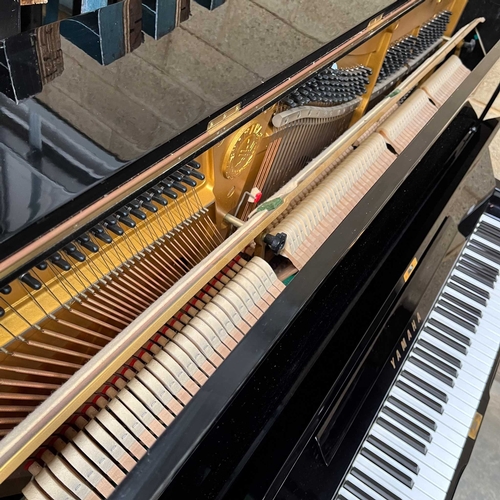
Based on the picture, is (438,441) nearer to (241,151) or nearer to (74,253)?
(241,151)

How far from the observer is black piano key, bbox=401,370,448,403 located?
65.7 inches

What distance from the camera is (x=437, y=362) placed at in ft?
5.79

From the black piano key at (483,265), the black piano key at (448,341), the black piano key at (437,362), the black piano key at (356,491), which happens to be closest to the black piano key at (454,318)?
the black piano key at (448,341)

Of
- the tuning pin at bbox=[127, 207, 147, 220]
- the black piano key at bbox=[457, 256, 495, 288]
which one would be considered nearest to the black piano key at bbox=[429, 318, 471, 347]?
the black piano key at bbox=[457, 256, 495, 288]

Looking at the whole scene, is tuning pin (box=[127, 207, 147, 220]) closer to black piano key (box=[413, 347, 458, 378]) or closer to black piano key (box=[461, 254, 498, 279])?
black piano key (box=[413, 347, 458, 378])

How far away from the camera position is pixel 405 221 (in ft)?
5.35

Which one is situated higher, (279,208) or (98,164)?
(279,208)

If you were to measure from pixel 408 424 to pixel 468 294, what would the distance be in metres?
0.75

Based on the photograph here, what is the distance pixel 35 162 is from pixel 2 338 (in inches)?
12.2

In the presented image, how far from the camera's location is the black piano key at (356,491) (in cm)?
137

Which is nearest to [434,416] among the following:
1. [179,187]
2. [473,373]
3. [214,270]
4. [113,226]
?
[473,373]

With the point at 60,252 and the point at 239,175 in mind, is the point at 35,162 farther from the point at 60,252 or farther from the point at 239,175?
the point at 239,175

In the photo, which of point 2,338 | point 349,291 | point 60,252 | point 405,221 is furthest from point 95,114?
point 405,221

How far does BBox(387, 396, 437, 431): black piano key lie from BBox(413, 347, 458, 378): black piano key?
0.22 meters
